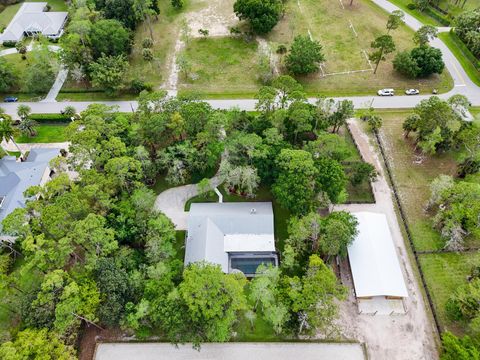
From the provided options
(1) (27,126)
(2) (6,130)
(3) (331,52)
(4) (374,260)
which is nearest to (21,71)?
(1) (27,126)

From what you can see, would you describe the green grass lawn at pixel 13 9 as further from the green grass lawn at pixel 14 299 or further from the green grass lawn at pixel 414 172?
the green grass lawn at pixel 414 172

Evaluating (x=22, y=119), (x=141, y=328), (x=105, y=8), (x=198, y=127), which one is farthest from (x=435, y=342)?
(x=105, y=8)

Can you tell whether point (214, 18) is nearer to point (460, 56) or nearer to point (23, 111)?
point (23, 111)

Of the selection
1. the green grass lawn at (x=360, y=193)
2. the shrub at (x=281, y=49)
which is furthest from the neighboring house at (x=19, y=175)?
the green grass lawn at (x=360, y=193)

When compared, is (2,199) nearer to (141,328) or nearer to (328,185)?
(141,328)

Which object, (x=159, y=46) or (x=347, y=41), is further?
(x=159, y=46)

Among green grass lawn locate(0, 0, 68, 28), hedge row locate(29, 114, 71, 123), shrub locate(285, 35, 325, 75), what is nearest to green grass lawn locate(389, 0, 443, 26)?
shrub locate(285, 35, 325, 75)
